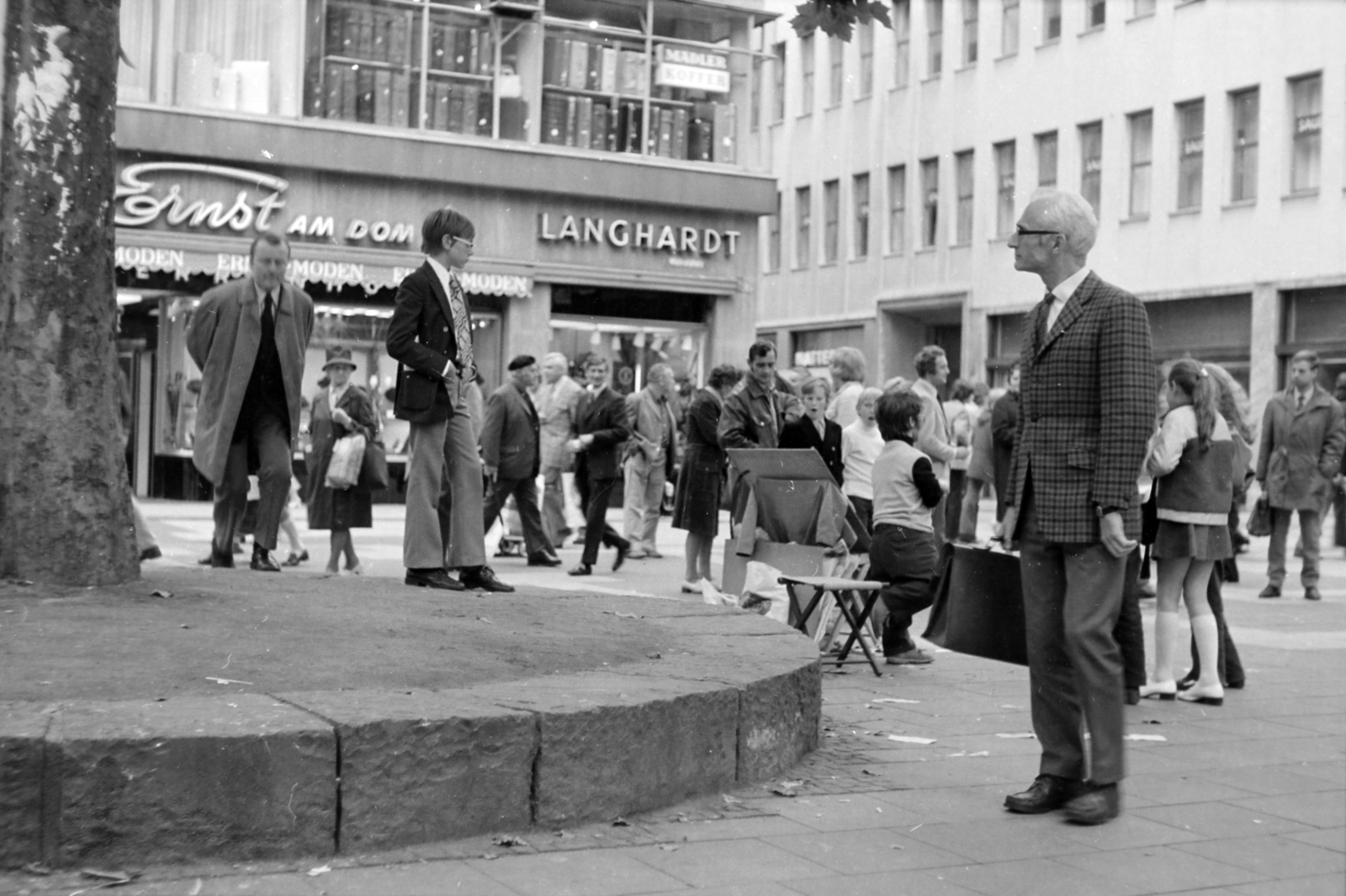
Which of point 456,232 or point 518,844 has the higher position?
point 456,232

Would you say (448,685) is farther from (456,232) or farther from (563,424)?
(563,424)

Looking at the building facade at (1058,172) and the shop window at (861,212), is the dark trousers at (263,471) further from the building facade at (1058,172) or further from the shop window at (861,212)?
the shop window at (861,212)

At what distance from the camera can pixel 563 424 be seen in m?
17.6

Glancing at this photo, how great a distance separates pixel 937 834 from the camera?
5.76 m

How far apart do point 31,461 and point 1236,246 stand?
103ft

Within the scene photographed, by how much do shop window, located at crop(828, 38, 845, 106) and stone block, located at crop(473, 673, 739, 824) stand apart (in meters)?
43.1

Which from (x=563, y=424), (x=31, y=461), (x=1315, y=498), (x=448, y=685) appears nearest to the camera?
(x=448, y=685)

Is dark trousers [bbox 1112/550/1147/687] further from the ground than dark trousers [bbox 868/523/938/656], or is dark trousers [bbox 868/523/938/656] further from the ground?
dark trousers [bbox 868/523/938/656]

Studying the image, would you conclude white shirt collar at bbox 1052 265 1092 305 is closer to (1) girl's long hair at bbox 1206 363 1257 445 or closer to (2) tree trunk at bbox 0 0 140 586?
(2) tree trunk at bbox 0 0 140 586

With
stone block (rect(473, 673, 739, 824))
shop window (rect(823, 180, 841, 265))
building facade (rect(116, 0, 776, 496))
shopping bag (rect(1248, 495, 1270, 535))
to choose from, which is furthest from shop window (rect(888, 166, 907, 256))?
stone block (rect(473, 673, 739, 824))

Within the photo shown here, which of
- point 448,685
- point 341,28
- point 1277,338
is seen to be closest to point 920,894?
point 448,685

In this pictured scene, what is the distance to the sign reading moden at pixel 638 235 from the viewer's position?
88.7 feet

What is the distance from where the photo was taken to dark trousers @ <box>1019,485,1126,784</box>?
6145 mm

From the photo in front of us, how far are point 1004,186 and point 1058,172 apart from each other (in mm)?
2212
